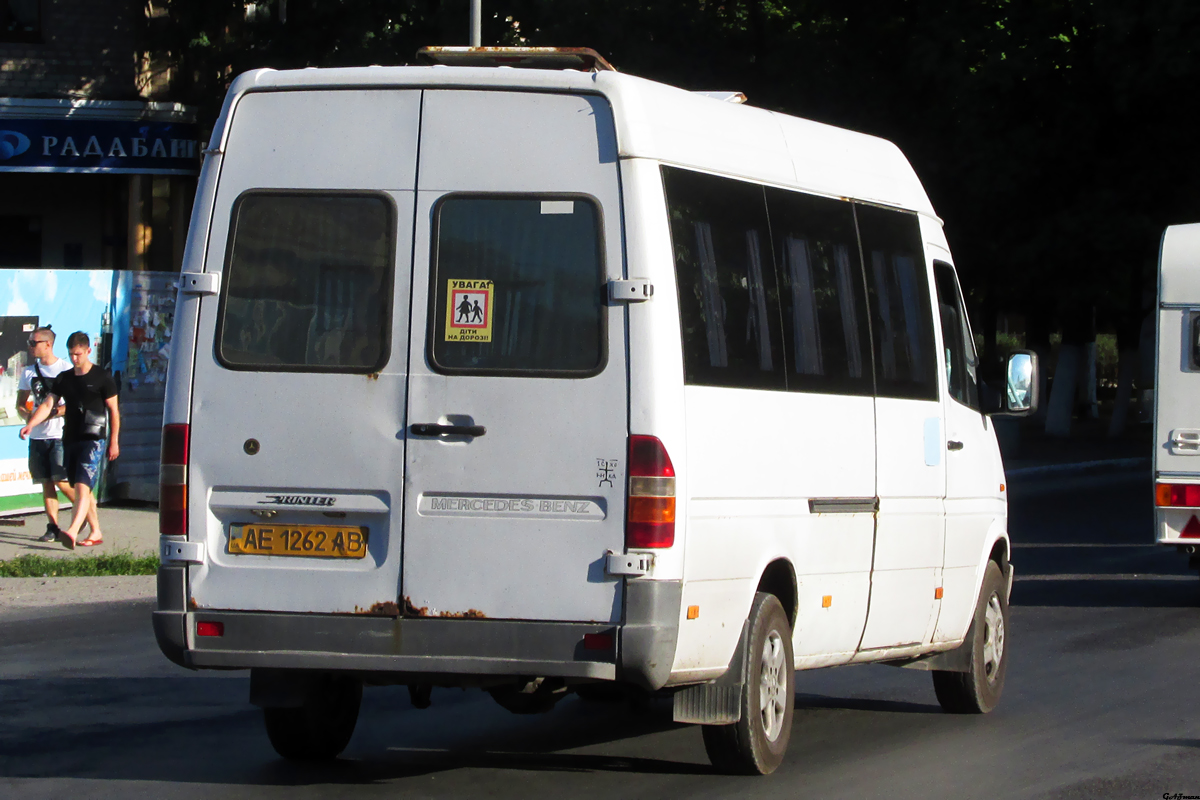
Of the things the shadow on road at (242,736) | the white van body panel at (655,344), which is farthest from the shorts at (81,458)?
the white van body panel at (655,344)

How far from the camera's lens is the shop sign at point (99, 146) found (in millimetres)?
26812

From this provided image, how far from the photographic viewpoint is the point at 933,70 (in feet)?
95.5

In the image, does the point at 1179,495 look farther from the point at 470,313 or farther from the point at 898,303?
the point at 470,313

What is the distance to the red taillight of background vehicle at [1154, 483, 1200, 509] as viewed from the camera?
534 inches

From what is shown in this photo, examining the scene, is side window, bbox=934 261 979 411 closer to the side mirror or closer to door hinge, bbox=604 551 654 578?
the side mirror

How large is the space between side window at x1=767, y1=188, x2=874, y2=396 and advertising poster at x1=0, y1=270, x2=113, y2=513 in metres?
11.4

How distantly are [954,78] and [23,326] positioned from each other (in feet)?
53.9

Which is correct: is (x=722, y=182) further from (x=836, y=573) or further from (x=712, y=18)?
(x=712, y=18)

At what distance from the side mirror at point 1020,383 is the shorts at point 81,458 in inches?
361

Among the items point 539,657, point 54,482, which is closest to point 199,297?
point 539,657

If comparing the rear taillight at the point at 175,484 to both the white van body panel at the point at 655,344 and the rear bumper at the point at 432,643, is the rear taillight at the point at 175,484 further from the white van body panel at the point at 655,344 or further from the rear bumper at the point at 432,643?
the white van body panel at the point at 655,344

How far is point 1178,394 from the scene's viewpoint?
13844 mm

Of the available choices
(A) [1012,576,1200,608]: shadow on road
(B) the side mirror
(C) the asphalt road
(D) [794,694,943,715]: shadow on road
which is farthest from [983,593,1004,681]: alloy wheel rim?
(A) [1012,576,1200,608]: shadow on road

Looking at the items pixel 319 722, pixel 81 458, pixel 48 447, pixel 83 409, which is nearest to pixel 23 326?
pixel 48 447
